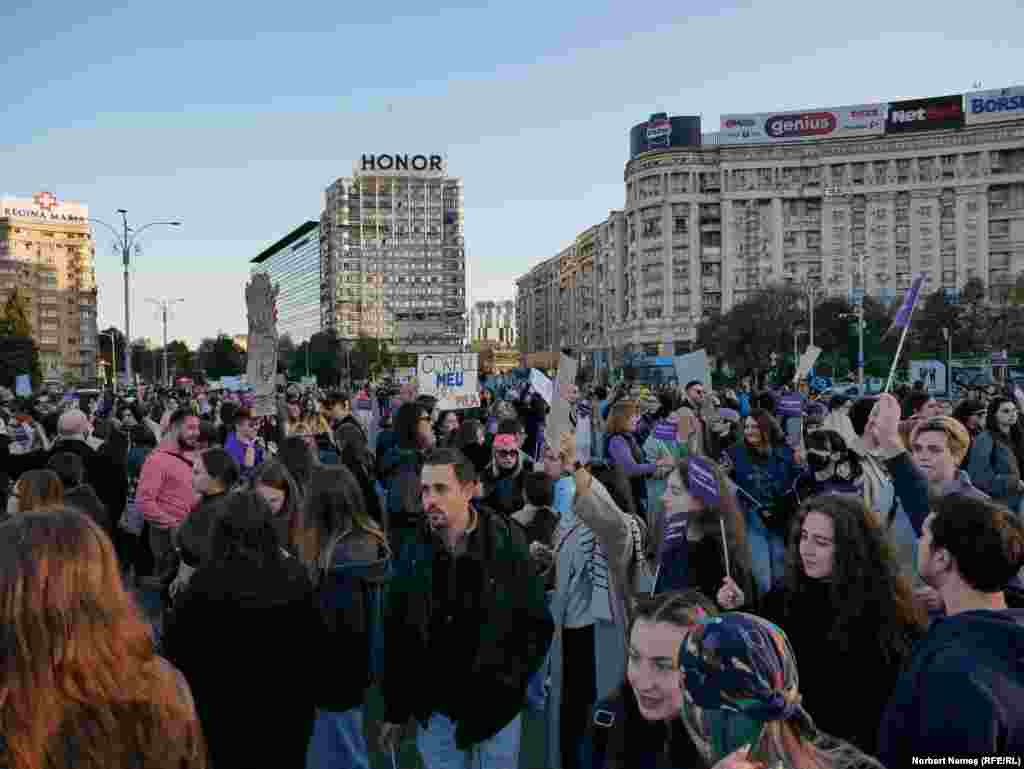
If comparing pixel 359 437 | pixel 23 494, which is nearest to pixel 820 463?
Answer: pixel 359 437

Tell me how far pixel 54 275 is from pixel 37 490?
156 m

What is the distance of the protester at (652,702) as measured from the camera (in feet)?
8.41

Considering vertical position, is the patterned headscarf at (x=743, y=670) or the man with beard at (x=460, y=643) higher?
the patterned headscarf at (x=743, y=670)

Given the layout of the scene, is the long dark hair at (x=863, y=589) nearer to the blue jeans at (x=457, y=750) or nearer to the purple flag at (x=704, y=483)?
the purple flag at (x=704, y=483)

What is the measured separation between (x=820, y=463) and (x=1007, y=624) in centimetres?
432

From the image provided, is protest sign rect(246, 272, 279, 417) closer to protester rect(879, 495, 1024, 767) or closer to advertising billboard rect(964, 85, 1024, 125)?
protester rect(879, 495, 1024, 767)

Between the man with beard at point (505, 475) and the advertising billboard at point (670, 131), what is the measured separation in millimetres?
96082

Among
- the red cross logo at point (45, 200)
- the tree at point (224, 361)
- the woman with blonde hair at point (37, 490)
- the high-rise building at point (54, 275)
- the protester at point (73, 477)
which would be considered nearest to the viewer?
the woman with blonde hair at point (37, 490)

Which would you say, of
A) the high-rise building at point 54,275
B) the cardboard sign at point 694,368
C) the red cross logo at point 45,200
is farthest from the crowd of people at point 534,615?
the red cross logo at point 45,200

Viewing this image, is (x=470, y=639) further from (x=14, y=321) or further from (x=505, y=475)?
(x=14, y=321)

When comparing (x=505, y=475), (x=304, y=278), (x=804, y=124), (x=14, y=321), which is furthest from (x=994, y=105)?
(x=304, y=278)

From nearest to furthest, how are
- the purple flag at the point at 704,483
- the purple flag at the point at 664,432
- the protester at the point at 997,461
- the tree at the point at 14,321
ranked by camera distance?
the purple flag at the point at 704,483 → the protester at the point at 997,461 → the purple flag at the point at 664,432 → the tree at the point at 14,321

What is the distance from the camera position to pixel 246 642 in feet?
11.5

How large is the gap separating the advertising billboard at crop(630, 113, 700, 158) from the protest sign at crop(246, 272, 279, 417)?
8664 centimetres
